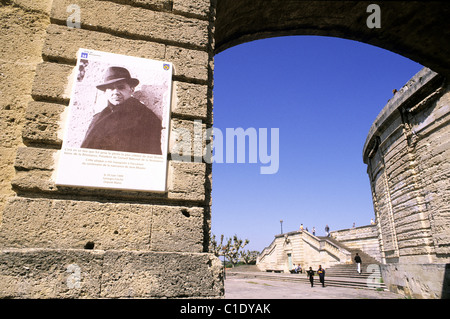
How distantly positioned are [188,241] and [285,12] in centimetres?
429

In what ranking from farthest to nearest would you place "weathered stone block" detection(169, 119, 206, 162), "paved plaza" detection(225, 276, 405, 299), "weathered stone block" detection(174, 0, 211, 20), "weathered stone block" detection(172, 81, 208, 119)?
"paved plaza" detection(225, 276, 405, 299)
"weathered stone block" detection(174, 0, 211, 20)
"weathered stone block" detection(172, 81, 208, 119)
"weathered stone block" detection(169, 119, 206, 162)

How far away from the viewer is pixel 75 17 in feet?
10.3

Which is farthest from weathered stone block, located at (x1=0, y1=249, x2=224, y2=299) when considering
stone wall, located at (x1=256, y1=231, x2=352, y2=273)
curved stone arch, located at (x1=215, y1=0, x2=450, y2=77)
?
stone wall, located at (x1=256, y1=231, x2=352, y2=273)

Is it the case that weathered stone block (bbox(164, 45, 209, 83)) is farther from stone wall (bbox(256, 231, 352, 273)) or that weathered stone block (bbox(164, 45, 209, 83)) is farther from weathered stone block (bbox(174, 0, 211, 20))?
stone wall (bbox(256, 231, 352, 273))

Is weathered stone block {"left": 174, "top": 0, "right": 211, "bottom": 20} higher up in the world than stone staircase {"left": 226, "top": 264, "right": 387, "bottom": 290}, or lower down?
higher up

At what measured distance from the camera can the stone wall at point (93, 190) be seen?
2377 mm

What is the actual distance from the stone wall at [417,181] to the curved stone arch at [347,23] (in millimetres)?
5013

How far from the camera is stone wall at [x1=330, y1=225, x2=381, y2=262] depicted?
77.7ft

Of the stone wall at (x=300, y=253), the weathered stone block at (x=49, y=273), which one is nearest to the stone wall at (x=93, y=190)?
the weathered stone block at (x=49, y=273)

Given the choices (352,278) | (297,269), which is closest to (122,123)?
(352,278)

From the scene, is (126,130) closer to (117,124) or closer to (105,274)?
(117,124)

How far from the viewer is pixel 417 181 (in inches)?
428

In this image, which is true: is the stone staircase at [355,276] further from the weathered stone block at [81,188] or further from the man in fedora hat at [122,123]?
the man in fedora hat at [122,123]

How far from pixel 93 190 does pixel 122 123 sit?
0.73 meters
